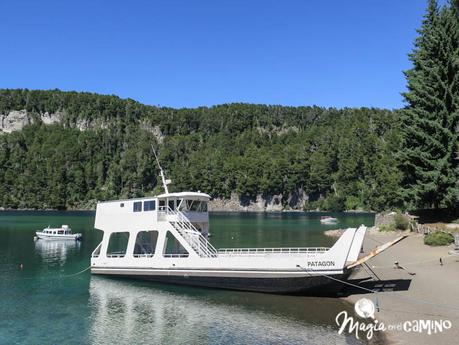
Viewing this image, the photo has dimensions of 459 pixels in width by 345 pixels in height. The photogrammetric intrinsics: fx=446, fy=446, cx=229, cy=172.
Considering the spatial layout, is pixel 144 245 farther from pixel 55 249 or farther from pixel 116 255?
pixel 55 249

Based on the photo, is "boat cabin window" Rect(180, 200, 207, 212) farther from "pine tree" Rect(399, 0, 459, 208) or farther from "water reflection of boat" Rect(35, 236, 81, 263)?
"pine tree" Rect(399, 0, 459, 208)

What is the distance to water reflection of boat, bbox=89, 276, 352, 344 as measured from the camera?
21000mm

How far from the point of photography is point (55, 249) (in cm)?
5966

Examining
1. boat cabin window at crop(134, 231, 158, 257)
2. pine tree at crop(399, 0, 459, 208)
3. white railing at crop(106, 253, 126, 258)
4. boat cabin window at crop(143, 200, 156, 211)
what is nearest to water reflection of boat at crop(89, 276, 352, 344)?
white railing at crop(106, 253, 126, 258)

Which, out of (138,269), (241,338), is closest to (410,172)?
(138,269)

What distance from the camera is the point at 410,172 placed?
53.4 m

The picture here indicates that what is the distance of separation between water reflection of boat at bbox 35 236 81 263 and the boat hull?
2119cm

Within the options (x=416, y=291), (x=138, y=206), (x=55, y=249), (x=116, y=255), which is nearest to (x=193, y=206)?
(x=138, y=206)

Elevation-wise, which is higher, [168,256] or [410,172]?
[410,172]

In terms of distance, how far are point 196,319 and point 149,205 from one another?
12.4 metres

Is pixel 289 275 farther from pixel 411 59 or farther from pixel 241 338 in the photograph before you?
pixel 411 59

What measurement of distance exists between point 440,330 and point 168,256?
2068cm

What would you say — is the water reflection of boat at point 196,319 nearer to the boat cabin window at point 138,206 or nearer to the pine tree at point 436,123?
the boat cabin window at point 138,206

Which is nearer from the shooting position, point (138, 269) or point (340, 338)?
point (340, 338)
